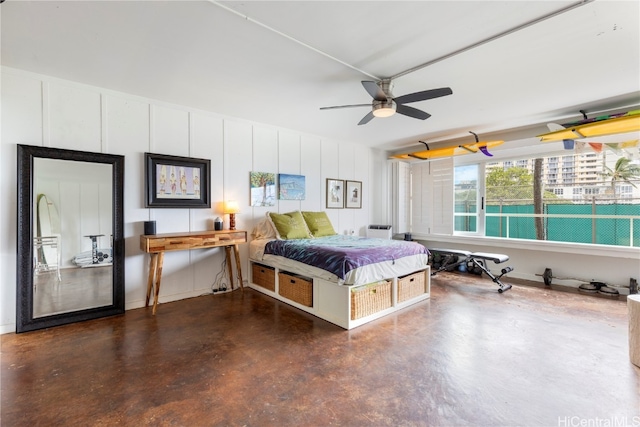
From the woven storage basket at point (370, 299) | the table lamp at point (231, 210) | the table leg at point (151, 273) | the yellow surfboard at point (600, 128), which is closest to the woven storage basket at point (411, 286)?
the woven storage basket at point (370, 299)

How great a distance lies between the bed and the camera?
2.98 meters

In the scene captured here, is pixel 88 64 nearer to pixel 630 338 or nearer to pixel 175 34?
pixel 175 34

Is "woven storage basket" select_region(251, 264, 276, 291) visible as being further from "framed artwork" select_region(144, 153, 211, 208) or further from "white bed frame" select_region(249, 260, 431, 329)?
"framed artwork" select_region(144, 153, 211, 208)

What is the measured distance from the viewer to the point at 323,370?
7.05 feet

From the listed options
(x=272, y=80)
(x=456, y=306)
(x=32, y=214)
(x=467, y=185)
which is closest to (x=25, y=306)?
(x=32, y=214)

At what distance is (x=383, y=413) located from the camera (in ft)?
5.55

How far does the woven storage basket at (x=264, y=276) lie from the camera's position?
13.1 feet

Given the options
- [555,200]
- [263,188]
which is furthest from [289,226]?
[555,200]

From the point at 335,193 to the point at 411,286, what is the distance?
2.53 m

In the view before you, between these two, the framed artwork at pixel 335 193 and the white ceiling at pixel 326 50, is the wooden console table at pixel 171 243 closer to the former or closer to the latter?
the white ceiling at pixel 326 50

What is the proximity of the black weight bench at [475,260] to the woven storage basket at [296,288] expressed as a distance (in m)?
2.63

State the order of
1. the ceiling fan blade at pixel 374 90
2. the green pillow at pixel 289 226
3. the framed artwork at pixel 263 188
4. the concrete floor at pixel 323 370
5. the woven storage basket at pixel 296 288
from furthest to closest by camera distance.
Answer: the framed artwork at pixel 263 188 → the green pillow at pixel 289 226 → the woven storage basket at pixel 296 288 → the ceiling fan blade at pixel 374 90 → the concrete floor at pixel 323 370

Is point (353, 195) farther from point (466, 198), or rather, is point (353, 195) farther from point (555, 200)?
point (555, 200)

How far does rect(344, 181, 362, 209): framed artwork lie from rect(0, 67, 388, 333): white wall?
454 millimetres
